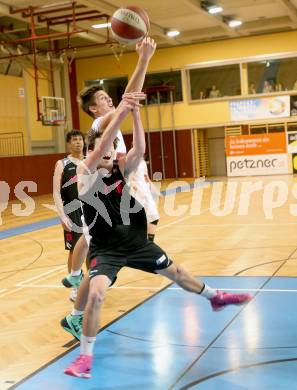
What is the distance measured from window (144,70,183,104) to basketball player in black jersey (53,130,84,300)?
69.1ft

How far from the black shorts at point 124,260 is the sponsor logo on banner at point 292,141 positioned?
21160 mm

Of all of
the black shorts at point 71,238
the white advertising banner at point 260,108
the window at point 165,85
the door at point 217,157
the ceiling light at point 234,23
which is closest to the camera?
the black shorts at point 71,238

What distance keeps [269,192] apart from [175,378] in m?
14.3

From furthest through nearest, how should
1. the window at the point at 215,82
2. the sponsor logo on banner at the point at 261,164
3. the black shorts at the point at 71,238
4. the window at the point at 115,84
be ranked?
1. the window at the point at 115,84
2. the window at the point at 215,82
3. the sponsor logo on banner at the point at 261,164
4. the black shorts at the point at 71,238

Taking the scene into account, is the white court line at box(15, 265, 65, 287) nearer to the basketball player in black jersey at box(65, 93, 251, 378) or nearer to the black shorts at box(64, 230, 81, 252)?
the black shorts at box(64, 230, 81, 252)

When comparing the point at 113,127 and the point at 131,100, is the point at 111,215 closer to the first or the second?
the point at 113,127

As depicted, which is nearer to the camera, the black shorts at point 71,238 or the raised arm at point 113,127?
the raised arm at point 113,127

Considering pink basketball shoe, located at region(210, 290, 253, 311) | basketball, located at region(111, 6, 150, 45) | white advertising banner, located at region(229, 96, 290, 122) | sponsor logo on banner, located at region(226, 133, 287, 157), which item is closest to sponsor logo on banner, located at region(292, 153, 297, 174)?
sponsor logo on banner, located at region(226, 133, 287, 157)

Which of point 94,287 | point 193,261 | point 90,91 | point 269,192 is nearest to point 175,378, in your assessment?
point 94,287

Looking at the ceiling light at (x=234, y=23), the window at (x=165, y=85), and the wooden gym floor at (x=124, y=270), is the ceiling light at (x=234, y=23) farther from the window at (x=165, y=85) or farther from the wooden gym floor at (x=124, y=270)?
the wooden gym floor at (x=124, y=270)

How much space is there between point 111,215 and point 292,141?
21477 mm

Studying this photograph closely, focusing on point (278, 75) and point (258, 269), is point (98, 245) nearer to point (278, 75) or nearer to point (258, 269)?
point (258, 269)

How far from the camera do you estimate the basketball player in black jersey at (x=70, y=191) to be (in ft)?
19.6

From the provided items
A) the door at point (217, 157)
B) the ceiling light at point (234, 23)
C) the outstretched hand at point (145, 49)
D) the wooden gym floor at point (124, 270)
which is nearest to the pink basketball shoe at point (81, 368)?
the wooden gym floor at point (124, 270)
